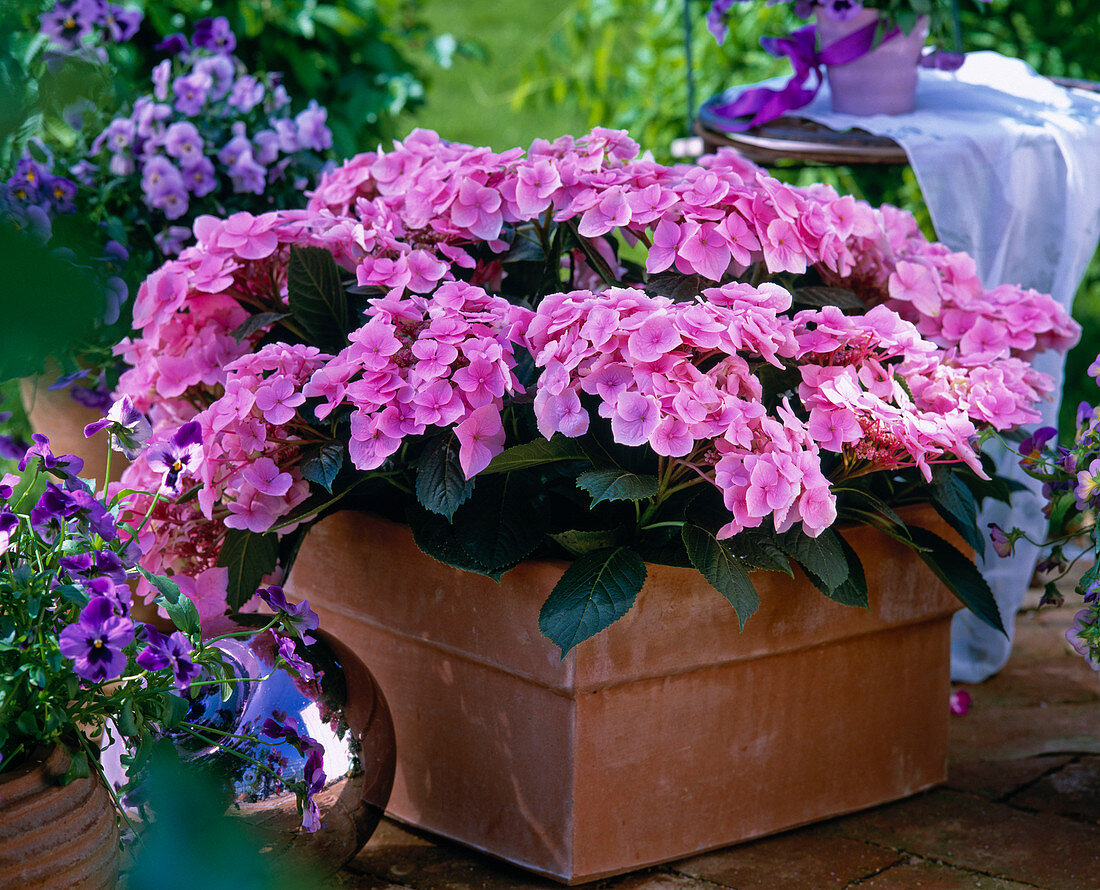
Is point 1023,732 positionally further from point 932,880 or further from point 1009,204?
point 1009,204

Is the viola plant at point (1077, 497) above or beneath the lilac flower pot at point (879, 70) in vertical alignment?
beneath

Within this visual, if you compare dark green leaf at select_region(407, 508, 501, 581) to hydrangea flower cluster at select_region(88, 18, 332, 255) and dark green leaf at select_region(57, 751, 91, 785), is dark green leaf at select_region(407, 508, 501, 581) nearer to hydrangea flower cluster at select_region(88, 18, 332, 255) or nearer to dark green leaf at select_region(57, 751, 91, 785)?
dark green leaf at select_region(57, 751, 91, 785)

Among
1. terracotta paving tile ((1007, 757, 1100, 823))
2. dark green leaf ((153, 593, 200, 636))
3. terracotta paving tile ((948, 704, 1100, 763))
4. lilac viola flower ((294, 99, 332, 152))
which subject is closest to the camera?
dark green leaf ((153, 593, 200, 636))

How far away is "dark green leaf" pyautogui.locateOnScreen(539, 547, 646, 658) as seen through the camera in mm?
1123

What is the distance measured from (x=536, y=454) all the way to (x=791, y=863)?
58 cm

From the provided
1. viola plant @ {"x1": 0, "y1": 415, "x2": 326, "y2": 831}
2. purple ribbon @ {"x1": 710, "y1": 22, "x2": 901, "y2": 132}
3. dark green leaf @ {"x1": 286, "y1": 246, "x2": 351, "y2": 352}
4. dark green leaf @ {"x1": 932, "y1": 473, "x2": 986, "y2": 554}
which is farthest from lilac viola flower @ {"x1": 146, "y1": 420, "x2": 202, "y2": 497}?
purple ribbon @ {"x1": 710, "y1": 22, "x2": 901, "y2": 132}

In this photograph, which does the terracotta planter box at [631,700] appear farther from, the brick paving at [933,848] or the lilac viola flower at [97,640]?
the lilac viola flower at [97,640]

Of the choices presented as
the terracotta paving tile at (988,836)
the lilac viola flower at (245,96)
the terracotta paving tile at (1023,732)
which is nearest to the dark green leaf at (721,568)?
the terracotta paving tile at (988,836)

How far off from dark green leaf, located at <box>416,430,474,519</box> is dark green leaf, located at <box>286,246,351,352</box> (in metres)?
0.22

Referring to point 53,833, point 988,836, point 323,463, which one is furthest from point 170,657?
point 988,836

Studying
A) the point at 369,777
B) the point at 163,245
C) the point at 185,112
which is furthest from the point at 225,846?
the point at 185,112

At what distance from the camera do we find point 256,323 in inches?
53.2

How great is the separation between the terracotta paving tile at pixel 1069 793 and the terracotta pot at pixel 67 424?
56.5 inches

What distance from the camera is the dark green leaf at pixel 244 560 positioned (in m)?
1.30
